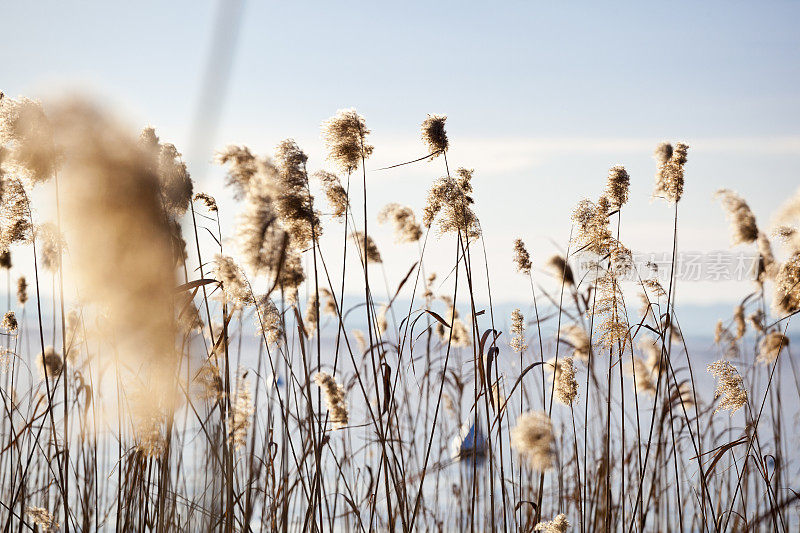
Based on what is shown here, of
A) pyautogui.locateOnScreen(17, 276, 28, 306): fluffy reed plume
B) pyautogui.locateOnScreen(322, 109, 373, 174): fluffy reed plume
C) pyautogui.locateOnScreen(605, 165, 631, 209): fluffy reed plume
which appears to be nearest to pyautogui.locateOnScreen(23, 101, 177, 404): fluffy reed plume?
pyautogui.locateOnScreen(322, 109, 373, 174): fluffy reed plume

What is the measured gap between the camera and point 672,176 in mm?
2189

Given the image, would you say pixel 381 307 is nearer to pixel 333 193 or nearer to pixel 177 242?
pixel 333 193

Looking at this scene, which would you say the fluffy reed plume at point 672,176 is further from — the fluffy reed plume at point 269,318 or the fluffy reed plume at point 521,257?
the fluffy reed plume at point 269,318

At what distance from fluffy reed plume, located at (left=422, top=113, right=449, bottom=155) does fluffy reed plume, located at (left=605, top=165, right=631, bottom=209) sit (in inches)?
21.3

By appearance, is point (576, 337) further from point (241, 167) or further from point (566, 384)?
point (241, 167)

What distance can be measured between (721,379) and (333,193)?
1251mm

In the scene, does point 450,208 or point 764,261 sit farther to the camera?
point 764,261

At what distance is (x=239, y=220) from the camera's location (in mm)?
1411

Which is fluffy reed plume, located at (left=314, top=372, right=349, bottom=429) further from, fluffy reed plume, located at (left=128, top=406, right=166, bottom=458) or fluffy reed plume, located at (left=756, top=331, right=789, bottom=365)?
fluffy reed plume, located at (left=756, top=331, right=789, bottom=365)

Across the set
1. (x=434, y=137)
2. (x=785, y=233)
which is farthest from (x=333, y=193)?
(x=785, y=233)

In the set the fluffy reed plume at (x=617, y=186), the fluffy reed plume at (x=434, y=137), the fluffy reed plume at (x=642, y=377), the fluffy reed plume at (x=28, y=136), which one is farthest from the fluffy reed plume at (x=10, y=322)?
the fluffy reed plume at (x=642, y=377)

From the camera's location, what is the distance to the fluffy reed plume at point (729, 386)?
1.99m

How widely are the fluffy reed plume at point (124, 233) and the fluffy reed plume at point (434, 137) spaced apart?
0.90 m

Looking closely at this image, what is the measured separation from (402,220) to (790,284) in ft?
4.52
